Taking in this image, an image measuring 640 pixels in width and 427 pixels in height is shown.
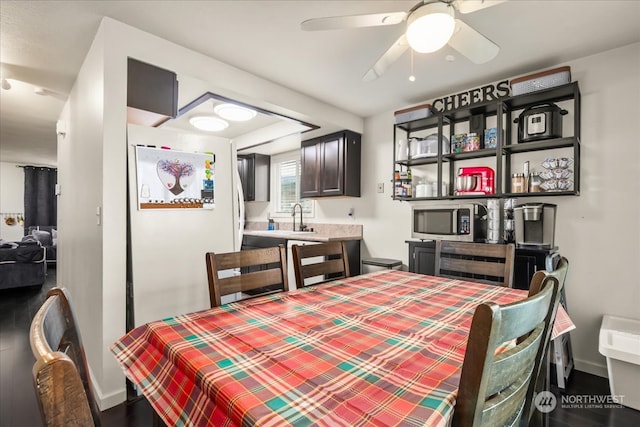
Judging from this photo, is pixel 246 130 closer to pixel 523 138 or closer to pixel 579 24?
pixel 523 138

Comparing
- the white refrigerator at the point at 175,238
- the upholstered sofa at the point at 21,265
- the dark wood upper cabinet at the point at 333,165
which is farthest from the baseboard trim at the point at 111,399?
the upholstered sofa at the point at 21,265

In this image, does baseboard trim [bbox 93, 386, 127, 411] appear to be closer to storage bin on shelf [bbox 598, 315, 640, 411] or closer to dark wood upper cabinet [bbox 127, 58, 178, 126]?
dark wood upper cabinet [bbox 127, 58, 178, 126]

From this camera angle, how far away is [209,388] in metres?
0.70

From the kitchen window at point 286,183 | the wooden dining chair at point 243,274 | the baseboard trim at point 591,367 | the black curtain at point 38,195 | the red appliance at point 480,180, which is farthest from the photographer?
the black curtain at point 38,195

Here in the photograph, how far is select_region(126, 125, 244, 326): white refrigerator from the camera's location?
6.71 ft

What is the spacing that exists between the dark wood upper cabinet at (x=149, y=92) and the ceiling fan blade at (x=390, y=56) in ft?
4.60

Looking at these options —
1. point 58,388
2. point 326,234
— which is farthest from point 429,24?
point 326,234

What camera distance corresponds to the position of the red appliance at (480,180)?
281cm

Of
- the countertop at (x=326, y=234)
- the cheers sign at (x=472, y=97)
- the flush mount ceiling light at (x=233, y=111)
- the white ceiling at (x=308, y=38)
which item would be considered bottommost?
the countertop at (x=326, y=234)

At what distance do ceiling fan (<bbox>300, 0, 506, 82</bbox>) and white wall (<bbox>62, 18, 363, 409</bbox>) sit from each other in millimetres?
1251

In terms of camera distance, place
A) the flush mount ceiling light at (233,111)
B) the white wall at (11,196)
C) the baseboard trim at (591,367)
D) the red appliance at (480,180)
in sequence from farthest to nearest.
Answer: the white wall at (11,196)
the flush mount ceiling light at (233,111)
the red appliance at (480,180)
the baseboard trim at (591,367)

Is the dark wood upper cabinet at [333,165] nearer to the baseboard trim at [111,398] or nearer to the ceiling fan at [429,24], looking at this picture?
the ceiling fan at [429,24]

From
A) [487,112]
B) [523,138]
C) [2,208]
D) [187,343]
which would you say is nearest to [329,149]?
[487,112]

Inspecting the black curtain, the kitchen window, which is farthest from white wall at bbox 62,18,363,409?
the black curtain
